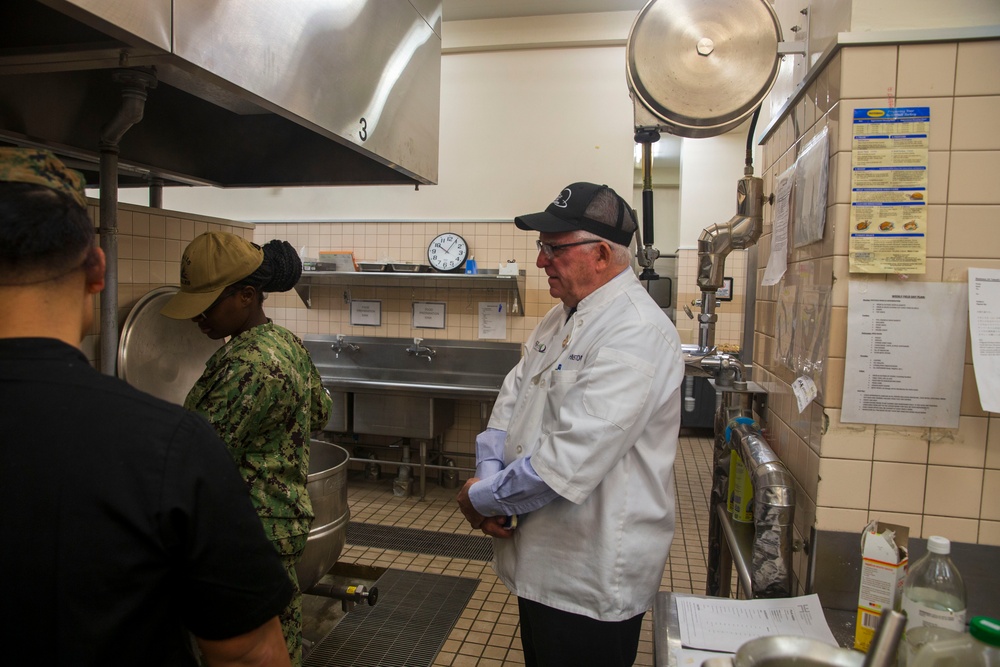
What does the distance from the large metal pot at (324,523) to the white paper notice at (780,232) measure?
1613 millimetres

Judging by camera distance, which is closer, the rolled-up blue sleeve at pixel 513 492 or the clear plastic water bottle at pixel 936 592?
the clear plastic water bottle at pixel 936 592

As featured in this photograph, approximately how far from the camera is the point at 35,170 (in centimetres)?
71

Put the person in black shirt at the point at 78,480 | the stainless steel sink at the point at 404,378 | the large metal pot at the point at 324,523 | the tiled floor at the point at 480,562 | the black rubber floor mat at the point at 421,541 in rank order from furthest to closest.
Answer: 1. the stainless steel sink at the point at 404,378
2. the black rubber floor mat at the point at 421,541
3. the tiled floor at the point at 480,562
4. the large metal pot at the point at 324,523
5. the person in black shirt at the point at 78,480

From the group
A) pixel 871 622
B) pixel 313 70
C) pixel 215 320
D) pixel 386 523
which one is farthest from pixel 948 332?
pixel 386 523

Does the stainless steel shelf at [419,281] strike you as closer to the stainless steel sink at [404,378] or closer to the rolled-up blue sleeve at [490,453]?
the stainless steel sink at [404,378]

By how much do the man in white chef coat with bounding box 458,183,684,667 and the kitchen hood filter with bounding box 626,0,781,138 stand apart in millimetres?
337

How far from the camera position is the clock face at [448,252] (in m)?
4.51

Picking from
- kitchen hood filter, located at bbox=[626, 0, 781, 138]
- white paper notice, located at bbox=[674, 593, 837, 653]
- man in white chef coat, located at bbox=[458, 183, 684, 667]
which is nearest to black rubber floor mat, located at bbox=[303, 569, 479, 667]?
man in white chef coat, located at bbox=[458, 183, 684, 667]

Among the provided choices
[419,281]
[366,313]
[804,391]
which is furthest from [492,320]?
[804,391]

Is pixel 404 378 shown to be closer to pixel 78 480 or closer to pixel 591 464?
pixel 591 464

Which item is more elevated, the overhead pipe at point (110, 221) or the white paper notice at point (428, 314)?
the overhead pipe at point (110, 221)

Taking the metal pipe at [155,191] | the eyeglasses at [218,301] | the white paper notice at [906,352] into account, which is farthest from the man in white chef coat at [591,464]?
the metal pipe at [155,191]

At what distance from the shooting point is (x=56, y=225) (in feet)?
2.30

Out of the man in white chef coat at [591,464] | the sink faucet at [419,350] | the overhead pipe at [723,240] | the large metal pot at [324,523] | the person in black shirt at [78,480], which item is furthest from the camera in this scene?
the sink faucet at [419,350]
